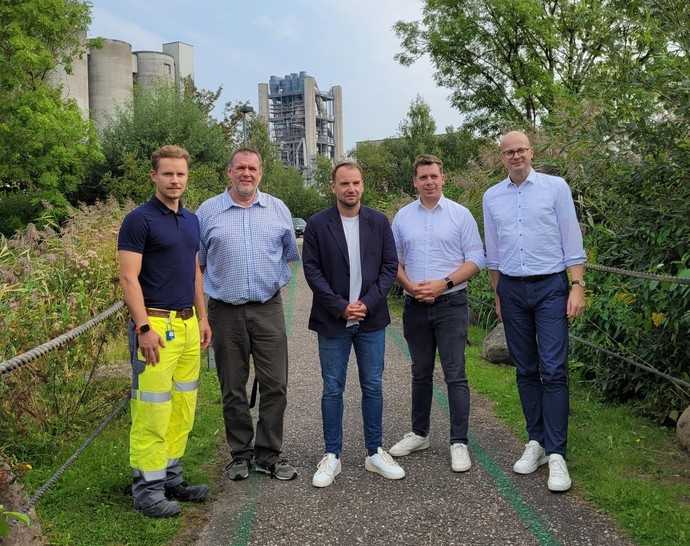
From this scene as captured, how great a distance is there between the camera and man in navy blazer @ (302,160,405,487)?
4512 millimetres

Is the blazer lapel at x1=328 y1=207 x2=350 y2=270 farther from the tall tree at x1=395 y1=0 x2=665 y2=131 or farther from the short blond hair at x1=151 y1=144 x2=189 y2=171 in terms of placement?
the tall tree at x1=395 y1=0 x2=665 y2=131

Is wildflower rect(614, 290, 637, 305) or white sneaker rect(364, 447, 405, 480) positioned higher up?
wildflower rect(614, 290, 637, 305)

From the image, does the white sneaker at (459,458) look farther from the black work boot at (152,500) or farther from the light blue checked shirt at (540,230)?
the black work boot at (152,500)

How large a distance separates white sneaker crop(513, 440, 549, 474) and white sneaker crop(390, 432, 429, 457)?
0.69m

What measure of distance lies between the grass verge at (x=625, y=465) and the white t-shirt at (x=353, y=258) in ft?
5.79

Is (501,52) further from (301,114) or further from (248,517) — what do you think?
(301,114)

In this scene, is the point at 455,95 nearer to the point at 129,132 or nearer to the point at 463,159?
the point at 463,159

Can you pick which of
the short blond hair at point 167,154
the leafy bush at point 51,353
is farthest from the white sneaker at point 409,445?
the short blond hair at point 167,154

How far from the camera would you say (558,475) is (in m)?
4.28

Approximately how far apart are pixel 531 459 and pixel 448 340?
0.91 metres

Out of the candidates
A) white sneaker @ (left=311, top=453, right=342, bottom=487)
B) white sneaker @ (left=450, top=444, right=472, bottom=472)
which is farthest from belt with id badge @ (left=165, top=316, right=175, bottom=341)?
white sneaker @ (left=450, top=444, right=472, bottom=472)

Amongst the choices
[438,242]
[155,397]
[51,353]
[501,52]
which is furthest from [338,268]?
[501,52]

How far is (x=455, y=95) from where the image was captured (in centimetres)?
2981

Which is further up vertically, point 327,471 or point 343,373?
point 343,373
